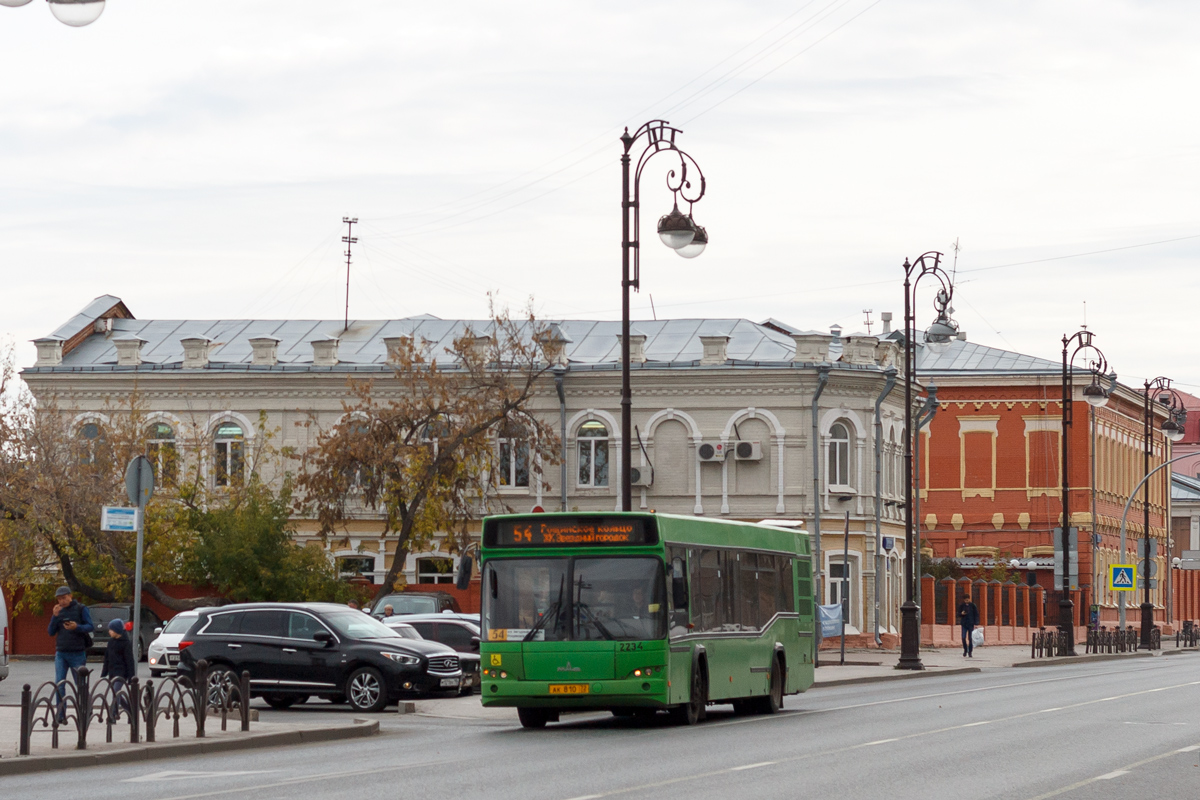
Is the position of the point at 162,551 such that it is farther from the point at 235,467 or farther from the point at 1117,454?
the point at 1117,454

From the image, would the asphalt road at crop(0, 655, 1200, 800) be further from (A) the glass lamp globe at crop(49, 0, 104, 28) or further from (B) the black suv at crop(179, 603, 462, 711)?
(A) the glass lamp globe at crop(49, 0, 104, 28)

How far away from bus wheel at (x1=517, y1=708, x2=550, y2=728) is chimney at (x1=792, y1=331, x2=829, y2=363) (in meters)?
31.5

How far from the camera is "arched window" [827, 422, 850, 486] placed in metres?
53.8

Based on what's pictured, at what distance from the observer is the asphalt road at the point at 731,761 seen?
47.3 feet

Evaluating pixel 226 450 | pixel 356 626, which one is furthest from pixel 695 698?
pixel 226 450

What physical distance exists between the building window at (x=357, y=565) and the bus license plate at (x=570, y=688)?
32.8 metres

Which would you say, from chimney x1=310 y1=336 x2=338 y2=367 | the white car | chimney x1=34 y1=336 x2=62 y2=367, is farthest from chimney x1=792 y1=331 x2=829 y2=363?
the white car

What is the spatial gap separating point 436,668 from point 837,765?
1015 cm

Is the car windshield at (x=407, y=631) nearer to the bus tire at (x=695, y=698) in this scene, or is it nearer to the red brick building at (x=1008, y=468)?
the bus tire at (x=695, y=698)

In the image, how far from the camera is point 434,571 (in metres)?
54.0

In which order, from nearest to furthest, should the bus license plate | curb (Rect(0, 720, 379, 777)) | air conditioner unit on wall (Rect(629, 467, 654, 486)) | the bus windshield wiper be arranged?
curb (Rect(0, 720, 379, 777)) < the bus license plate < the bus windshield wiper < air conditioner unit on wall (Rect(629, 467, 654, 486))

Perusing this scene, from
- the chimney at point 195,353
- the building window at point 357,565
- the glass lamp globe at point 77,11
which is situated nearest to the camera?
the glass lamp globe at point 77,11

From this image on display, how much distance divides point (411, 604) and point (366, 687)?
1542cm

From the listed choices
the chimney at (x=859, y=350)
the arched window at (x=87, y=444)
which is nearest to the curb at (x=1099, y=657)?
the chimney at (x=859, y=350)
